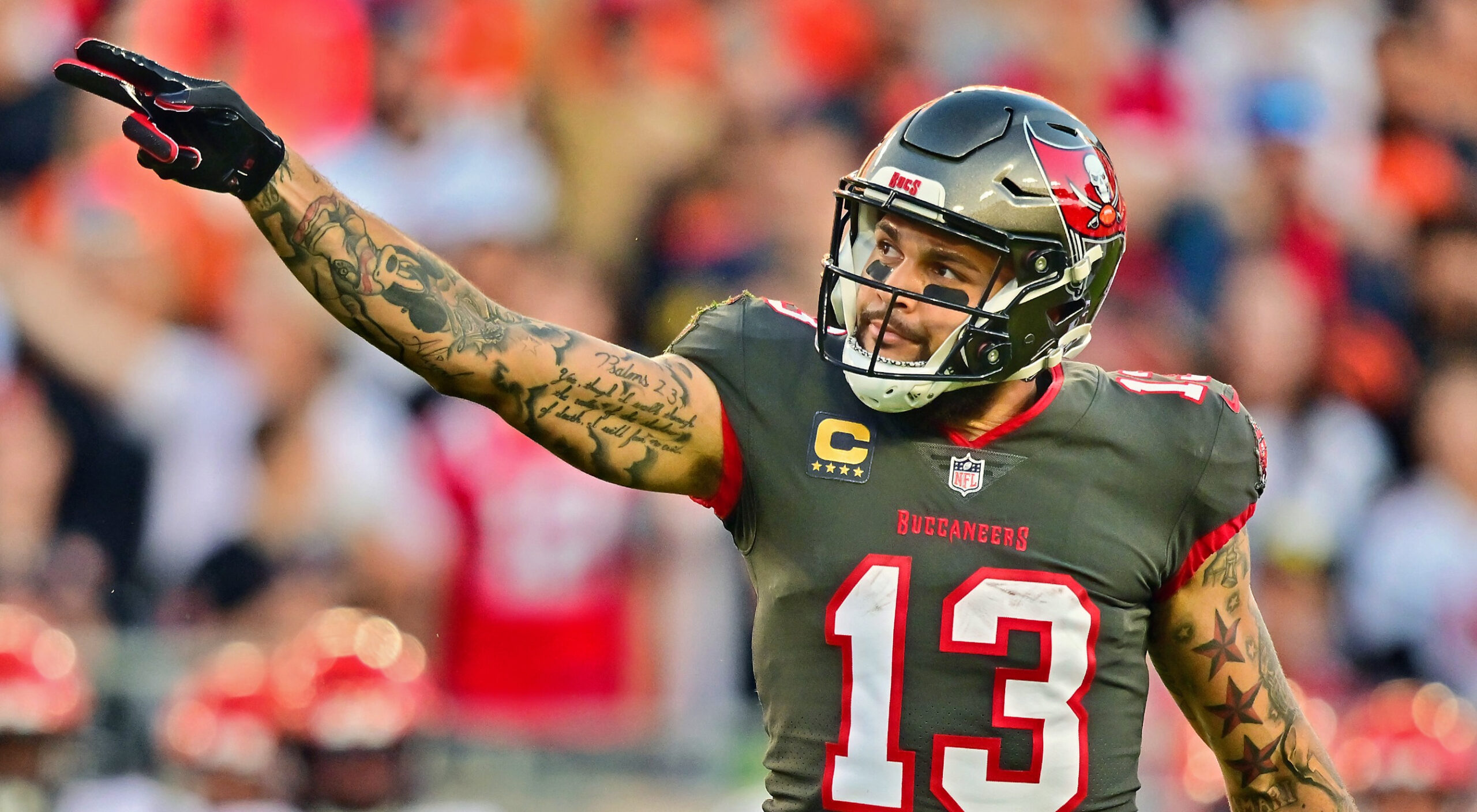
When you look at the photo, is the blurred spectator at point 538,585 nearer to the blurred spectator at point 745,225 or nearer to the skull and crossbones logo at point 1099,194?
the blurred spectator at point 745,225

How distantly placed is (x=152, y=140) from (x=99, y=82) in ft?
0.36

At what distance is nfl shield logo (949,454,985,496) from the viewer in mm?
3031

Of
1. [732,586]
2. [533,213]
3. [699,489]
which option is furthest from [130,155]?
[699,489]

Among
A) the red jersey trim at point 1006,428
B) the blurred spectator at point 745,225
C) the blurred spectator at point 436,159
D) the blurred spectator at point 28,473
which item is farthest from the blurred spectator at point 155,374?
the red jersey trim at point 1006,428

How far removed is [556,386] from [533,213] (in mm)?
4700

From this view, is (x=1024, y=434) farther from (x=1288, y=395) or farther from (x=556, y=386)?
(x=1288, y=395)

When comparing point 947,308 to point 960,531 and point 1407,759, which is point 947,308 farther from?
point 1407,759

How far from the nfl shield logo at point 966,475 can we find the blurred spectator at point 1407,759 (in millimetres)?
3214

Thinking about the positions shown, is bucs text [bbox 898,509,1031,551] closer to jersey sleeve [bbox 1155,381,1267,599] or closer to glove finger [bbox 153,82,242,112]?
jersey sleeve [bbox 1155,381,1267,599]

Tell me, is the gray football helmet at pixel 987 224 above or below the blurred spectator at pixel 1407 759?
above

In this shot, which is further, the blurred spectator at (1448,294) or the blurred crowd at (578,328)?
the blurred spectator at (1448,294)

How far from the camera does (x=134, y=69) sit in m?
2.61

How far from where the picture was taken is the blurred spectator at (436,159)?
737 centimetres

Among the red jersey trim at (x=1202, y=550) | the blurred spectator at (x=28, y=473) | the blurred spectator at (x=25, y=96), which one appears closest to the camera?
the red jersey trim at (x=1202, y=550)
